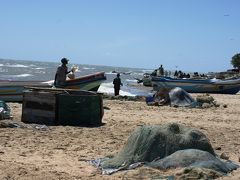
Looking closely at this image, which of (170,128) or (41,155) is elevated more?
(170,128)

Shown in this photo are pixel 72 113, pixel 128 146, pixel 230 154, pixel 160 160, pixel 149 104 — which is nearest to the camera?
pixel 160 160

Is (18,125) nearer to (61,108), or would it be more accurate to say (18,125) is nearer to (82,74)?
(61,108)

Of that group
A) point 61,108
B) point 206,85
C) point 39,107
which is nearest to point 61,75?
point 39,107

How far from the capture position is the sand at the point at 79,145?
6359 mm

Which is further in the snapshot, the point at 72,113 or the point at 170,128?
the point at 72,113

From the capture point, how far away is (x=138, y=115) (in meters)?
13.8

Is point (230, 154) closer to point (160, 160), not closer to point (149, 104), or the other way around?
point (160, 160)

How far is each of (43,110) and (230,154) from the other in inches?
190

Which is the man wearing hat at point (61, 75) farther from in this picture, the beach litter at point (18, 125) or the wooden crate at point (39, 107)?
the beach litter at point (18, 125)

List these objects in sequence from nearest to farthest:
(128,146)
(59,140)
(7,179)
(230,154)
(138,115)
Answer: (7,179) < (128,146) < (230,154) < (59,140) < (138,115)

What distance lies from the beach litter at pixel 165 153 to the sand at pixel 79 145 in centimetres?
21

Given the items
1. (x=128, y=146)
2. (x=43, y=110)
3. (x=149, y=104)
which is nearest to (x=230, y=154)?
(x=128, y=146)

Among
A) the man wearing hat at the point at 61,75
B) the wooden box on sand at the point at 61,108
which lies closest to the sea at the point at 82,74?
the man wearing hat at the point at 61,75

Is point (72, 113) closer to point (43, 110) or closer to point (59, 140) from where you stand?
point (43, 110)
